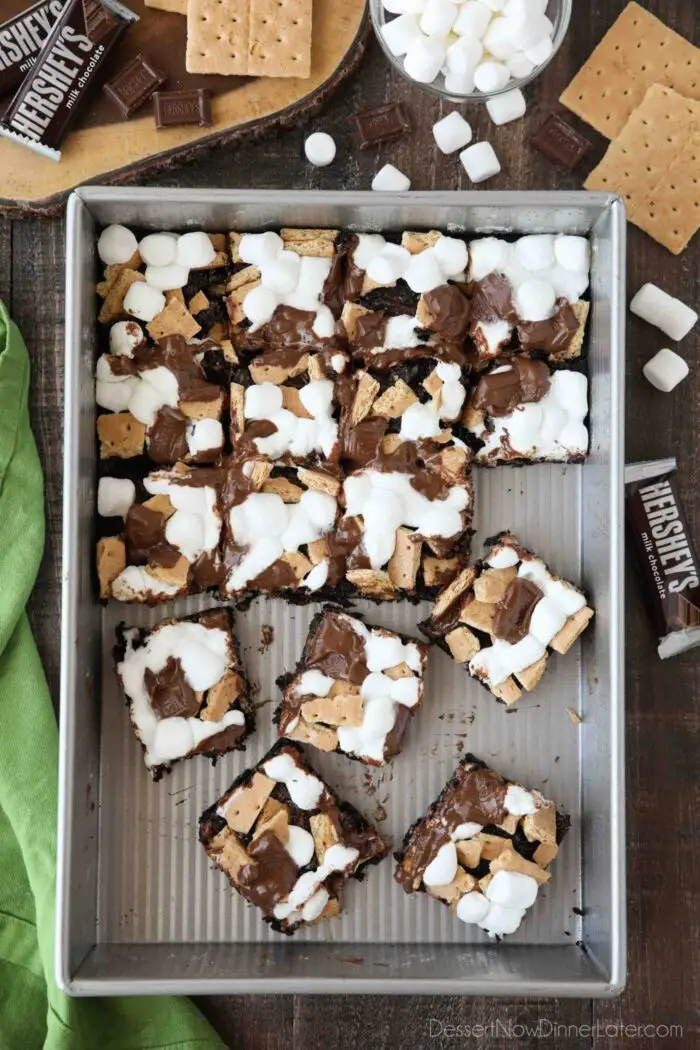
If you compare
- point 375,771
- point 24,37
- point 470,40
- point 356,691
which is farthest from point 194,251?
point 375,771

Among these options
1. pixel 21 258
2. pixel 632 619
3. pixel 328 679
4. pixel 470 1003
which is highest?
pixel 21 258

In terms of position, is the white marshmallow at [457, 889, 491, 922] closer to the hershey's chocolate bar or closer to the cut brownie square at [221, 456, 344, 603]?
the cut brownie square at [221, 456, 344, 603]

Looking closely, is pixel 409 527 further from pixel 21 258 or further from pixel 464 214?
pixel 21 258

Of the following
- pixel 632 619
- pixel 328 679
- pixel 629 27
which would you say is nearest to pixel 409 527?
pixel 328 679

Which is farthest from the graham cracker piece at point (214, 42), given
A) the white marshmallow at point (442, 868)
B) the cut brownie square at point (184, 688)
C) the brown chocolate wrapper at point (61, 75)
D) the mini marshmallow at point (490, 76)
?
the white marshmallow at point (442, 868)

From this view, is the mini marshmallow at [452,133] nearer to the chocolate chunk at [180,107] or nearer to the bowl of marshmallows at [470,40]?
the bowl of marshmallows at [470,40]

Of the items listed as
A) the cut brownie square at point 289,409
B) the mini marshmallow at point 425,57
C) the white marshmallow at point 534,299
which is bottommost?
the cut brownie square at point 289,409
